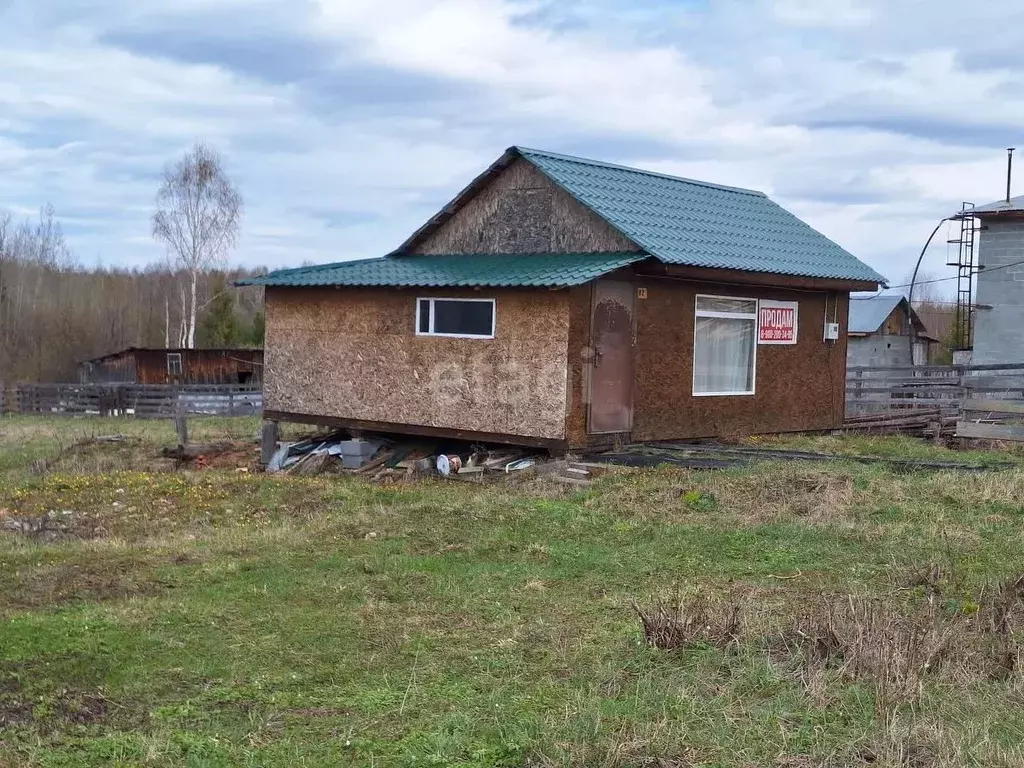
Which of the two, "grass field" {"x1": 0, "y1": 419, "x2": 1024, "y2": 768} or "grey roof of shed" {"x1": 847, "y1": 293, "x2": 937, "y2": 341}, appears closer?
"grass field" {"x1": 0, "y1": 419, "x2": 1024, "y2": 768}

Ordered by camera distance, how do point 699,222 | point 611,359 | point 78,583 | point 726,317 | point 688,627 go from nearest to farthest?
point 688,627
point 78,583
point 611,359
point 726,317
point 699,222

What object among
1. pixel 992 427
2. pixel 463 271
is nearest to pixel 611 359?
pixel 463 271

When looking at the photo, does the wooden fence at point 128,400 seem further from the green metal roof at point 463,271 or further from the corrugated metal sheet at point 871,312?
the corrugated metal sheet at point 871,312

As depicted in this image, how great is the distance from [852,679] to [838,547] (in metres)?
4.13

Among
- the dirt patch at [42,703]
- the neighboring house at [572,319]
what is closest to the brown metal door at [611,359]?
the neighboring house at [572,319]

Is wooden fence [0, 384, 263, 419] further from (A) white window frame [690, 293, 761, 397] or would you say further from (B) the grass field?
(B) the grass field

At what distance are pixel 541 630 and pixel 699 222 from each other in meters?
12.2

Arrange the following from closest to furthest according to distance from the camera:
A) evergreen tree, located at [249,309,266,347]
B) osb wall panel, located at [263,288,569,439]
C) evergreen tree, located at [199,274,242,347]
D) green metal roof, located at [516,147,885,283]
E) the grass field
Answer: the grass field
osb wall panel, located at [263,288,569,439]
green metal roof, located at [516,147,885,283]
evergreen tree, located at [199,274,242,347]
evergreen tree, located at [249,309,266,347]

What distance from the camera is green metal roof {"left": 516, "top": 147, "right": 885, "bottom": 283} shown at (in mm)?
16531

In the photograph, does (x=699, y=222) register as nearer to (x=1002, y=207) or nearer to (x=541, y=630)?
(x=541, y=630)

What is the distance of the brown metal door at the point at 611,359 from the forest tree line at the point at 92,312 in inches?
1541

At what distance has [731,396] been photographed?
18.0 metres

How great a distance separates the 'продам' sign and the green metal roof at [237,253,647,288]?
11.5ft

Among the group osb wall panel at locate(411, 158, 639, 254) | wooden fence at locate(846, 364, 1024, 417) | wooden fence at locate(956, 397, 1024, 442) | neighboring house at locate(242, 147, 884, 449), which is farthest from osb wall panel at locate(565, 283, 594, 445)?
wooden fence at locate(846, 364, 1024, 417)
